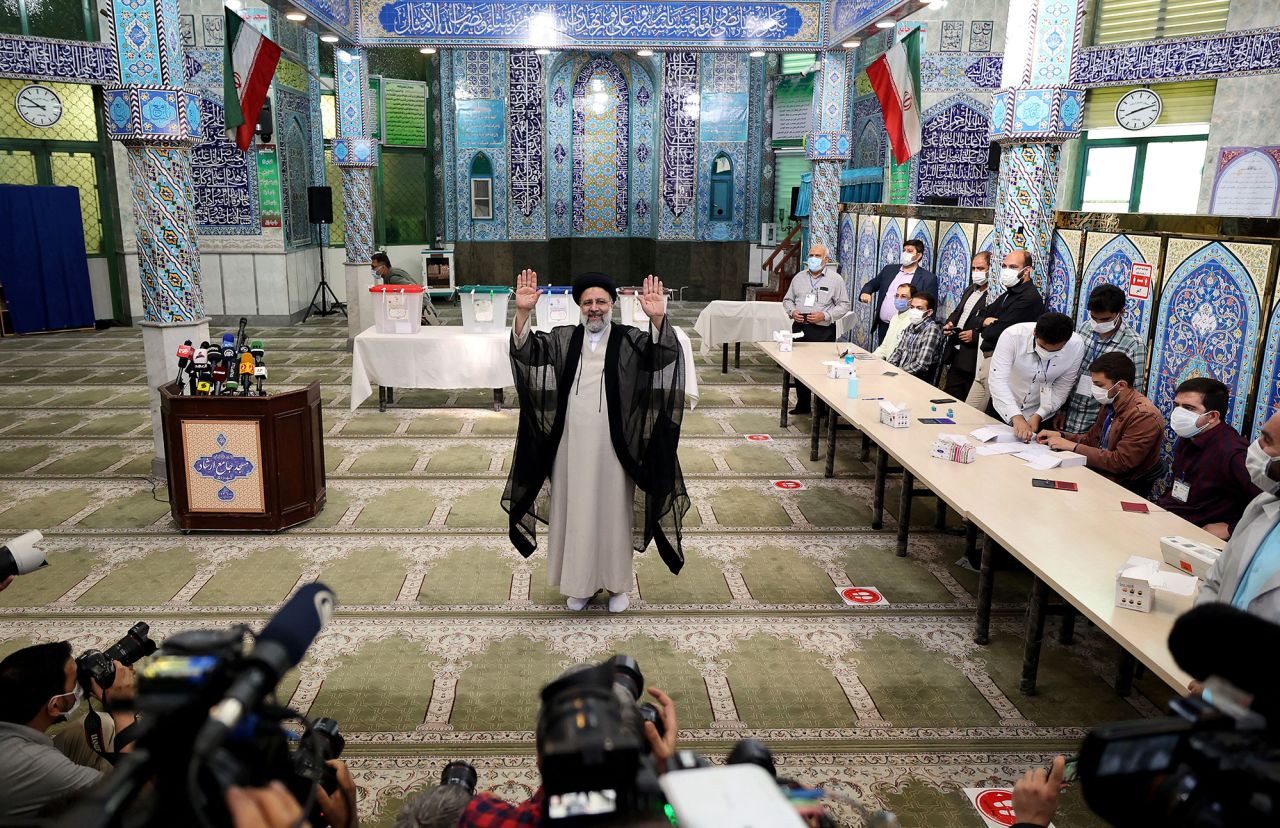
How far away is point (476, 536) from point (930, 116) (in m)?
9.83

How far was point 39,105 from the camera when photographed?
1163 cm

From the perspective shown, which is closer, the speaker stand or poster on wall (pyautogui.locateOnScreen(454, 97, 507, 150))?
the speaker stand

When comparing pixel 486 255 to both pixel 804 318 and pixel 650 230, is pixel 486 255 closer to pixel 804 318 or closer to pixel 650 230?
pixel 650 230

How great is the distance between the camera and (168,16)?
581cm

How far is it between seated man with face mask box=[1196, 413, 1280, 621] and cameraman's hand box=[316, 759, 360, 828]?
212cm

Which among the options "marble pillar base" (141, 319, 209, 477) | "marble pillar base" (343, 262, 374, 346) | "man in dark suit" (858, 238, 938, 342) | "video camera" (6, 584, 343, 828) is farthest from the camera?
"marble pillar base" (343, 262, 374, 346)

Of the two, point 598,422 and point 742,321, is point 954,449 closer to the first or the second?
point 598,422

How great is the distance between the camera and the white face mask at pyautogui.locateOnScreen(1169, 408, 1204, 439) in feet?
13.1

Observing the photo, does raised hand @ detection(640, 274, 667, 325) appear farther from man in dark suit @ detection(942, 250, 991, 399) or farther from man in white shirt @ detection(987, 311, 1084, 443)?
man in dark suit @ detection(942, 250, 991, 399)

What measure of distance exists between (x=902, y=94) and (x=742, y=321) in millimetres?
2699

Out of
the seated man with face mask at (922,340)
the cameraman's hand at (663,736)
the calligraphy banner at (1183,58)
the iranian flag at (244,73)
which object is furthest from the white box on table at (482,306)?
the cameraman's hand at (663,736)

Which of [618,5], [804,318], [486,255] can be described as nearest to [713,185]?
[486,255]

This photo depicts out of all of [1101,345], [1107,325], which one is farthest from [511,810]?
[1101,345]

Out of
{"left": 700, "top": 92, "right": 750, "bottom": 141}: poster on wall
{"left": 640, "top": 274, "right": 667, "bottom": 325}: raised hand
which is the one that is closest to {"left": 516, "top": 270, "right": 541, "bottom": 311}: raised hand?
{"left": 640, "top": 274, "right": 667, "bottom": 325}: raised hand
